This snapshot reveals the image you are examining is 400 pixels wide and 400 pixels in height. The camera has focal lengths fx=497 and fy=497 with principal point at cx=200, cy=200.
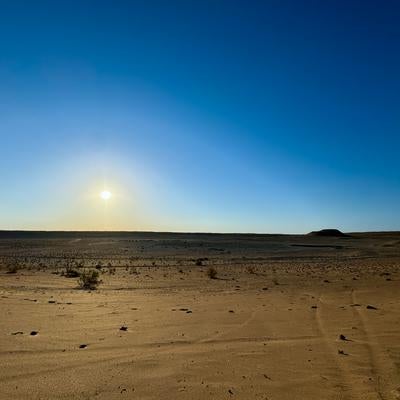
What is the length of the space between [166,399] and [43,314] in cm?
566

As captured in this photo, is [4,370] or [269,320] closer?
[4,370]

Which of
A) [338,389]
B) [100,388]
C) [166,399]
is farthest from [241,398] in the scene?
[100,388]

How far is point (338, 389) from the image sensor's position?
5.45 meters

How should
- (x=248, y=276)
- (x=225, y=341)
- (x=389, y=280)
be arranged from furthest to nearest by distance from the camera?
(x=248, y=276) → (x=389, y=280) → (x=225, y=341)

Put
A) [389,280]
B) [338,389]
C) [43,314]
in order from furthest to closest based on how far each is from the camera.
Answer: [389,280], [43,314], [338,389]

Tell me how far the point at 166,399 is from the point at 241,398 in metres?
0.77

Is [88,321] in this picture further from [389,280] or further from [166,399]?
[389,280]

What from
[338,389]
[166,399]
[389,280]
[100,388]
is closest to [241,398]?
[166,399]

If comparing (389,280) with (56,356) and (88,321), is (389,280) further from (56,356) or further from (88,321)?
(56,356)

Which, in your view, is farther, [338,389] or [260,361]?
[260,361]

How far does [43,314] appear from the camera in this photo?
9.96 m

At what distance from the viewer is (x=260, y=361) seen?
6551mm

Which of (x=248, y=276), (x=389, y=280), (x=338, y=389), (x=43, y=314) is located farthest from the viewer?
(x=248, y=276)

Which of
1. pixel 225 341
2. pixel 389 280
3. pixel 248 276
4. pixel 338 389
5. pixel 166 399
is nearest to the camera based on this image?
pixel 166 399
